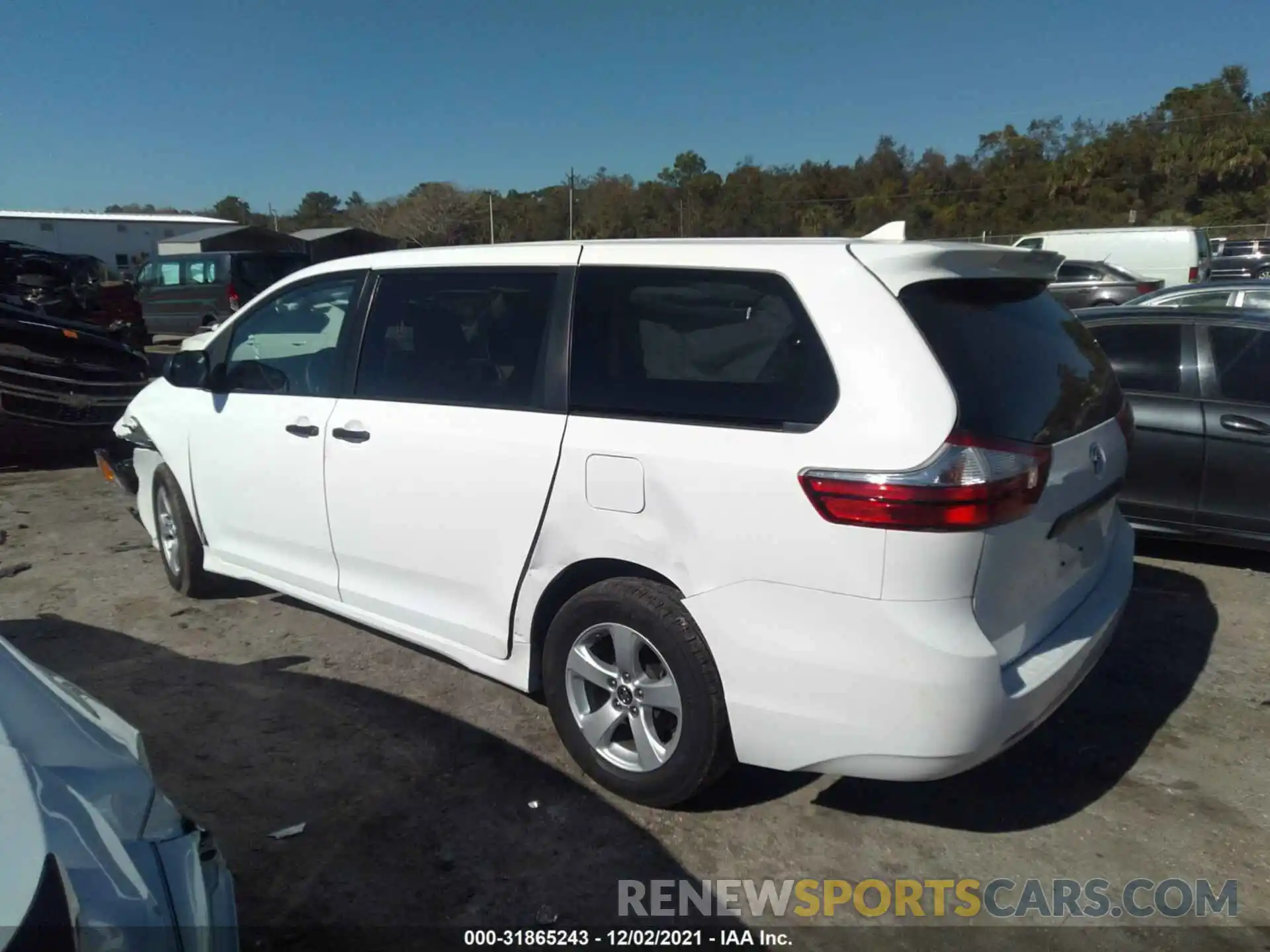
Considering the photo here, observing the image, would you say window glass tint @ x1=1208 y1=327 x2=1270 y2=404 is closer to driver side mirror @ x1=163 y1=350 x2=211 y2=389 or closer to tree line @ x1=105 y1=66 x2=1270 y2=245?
driver side mirror @ x1=163 y1=350 x2=211 y2=389

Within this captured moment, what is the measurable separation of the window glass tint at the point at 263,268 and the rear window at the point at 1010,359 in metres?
15.8

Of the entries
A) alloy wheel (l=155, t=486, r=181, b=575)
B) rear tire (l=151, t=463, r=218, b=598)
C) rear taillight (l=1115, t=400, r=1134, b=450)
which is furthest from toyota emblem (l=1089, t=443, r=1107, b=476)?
alloy wheel (l=155, t=486, r=181, b=575)

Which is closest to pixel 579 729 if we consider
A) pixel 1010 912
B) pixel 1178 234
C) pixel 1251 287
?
pixel 1010 912

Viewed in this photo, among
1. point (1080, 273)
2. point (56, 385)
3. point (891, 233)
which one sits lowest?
point (56, 385)

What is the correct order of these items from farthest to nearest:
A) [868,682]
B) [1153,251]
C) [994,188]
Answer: [994,188]
[1153,251]
[868,682]

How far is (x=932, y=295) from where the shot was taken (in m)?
2.68

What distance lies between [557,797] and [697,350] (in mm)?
1593

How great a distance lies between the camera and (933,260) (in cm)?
270

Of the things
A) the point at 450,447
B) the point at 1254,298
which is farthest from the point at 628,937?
the point at 1254,298

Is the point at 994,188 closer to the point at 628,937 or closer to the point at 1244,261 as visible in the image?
the point at 1244,261

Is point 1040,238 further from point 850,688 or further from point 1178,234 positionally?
point 850,688

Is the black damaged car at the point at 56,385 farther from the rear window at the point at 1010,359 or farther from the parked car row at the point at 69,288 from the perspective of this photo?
the rear window at the point at 1010,359

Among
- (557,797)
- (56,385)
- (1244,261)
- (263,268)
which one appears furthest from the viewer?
(1244,261)

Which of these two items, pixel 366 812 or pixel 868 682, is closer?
pixel 868 682
